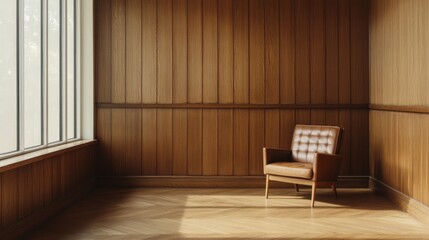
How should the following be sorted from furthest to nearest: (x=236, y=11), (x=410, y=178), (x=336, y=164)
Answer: (x=236, y=11), (x=336, y=164), (x=410, y=178)

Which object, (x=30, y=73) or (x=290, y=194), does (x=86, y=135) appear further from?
(x=290, y=194)

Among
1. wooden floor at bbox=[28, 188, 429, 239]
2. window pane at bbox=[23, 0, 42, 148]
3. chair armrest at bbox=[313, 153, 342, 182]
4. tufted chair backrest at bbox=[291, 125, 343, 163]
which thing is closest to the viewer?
wooden floor at bbox=[28, 188, 429, 239]

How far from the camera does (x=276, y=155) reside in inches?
238

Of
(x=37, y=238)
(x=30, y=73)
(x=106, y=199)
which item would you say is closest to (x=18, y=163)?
(x=37, y=238)

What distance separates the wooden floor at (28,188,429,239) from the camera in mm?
4234

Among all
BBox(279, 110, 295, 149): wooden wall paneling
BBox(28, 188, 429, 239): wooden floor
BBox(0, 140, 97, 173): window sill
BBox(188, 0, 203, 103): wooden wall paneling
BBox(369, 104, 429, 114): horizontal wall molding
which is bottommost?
BBox(28, 188, 429, 239): wooden floor

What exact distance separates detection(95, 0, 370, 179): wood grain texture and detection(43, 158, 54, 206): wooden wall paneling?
1.75 m

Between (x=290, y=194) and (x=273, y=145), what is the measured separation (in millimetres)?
738

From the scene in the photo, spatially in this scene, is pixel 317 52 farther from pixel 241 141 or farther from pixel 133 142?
pixel 133 142

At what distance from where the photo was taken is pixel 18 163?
13.0 feet

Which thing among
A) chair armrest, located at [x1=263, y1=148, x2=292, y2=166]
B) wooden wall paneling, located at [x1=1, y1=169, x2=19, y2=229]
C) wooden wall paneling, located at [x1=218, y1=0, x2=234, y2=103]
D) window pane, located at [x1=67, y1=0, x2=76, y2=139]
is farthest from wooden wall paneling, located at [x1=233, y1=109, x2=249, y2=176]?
wooden wall paneling, located at [x1=1, y1=169, x2=19, y2=229]

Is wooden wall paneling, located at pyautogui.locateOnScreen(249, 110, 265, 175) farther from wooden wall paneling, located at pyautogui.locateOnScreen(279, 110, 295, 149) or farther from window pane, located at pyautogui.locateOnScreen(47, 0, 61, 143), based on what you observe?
window pane, located at pyautogui.locateOnScreen(47, 0, 61, 143)

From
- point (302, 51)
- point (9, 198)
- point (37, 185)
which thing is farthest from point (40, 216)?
point (302, 51)

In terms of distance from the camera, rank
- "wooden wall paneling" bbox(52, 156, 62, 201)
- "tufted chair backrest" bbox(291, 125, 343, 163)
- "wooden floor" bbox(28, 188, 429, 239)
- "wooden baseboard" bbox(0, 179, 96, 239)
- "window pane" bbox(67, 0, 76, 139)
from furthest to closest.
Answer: "window pane" bbox(67, 0, 76, 139) < "tufted chair backrest" bbox(291, 125, 343, 163) < "wooden wall paneling" bbox(52, 156, 62, 201) < "wooden floor" bbox(28, 188, 429, 239) < "wooden baseboard" bbox(0, 179, 96, 239)
